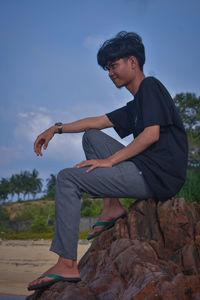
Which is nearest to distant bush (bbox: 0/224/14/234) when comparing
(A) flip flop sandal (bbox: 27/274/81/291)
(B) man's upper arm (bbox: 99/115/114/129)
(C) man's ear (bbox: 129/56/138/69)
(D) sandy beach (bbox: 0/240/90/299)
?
(D) sandy beach (bbox: 0/240/90/299)

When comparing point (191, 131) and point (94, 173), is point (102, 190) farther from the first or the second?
point (191, 131)

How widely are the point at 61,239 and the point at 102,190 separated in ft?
1.71

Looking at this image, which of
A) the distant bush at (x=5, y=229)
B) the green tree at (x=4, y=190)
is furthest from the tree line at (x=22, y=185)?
the distant bush at (x=5, y=229)

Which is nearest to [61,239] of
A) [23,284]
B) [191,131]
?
[23,284]

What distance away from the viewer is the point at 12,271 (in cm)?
686

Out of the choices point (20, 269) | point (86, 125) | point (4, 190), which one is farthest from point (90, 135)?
point (4, 190)

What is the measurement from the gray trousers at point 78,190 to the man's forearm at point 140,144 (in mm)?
77

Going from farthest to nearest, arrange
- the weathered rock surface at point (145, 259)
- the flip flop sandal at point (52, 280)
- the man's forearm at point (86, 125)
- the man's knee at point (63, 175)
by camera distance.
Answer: the man's forearm at point (86, 125)
the man's knee at point (63, 175)
the flip flop sandal at point (52, 280)
the weathered rock surface at point (145, 259)

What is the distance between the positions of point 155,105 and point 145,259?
4.14ft

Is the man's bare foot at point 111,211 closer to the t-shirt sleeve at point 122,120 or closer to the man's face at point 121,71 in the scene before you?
the t-shirt sleeve at point 122,120

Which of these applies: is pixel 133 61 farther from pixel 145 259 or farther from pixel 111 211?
pixel 145 259

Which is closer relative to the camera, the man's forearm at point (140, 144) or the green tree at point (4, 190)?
the man's forearm at point (140, 144)

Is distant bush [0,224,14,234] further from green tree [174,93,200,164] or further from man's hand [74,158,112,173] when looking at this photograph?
man's hand [74,158,112,173]

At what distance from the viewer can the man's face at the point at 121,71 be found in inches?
126
